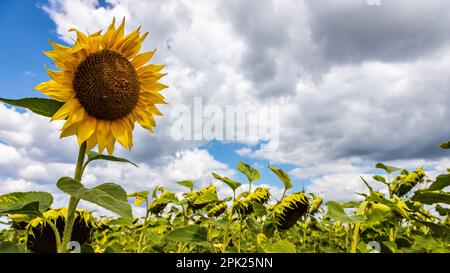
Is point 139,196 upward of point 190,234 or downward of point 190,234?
Answer: upward

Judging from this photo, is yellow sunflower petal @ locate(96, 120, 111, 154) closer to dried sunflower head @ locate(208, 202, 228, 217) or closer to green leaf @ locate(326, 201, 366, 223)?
green leaf @ locate(326, 201, 366, 223)

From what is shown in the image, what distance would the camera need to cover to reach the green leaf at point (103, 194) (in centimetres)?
99

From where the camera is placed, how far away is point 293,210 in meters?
1.75

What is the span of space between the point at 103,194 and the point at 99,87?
0.69 metres

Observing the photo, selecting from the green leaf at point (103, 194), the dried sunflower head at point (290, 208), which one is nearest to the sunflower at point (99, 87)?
the green leaf at point (103, 194)

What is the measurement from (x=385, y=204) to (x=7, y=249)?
5.41 feet

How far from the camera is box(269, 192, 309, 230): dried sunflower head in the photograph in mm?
1747

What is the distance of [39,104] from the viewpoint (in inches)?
54.9

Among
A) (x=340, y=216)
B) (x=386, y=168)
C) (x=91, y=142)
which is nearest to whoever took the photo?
(x=340, y=216)

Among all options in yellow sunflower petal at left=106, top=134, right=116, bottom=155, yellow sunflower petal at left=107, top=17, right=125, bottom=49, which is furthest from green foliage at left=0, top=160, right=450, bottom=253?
yellow sunflower petal at left=107, top=17, right=125, bottom=49

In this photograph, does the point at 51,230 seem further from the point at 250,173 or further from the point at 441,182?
the point at 441,182

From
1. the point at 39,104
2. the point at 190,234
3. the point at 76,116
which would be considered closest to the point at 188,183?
the point at 190,234
